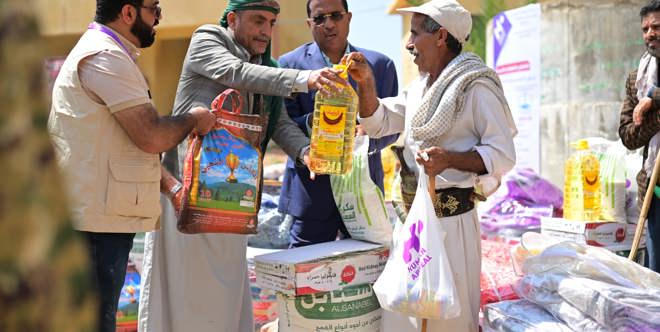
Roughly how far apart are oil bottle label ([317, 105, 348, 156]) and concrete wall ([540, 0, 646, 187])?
5.08 m

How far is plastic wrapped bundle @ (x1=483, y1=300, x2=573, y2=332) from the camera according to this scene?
9.88 feet

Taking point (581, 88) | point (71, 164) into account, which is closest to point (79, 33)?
point (581, 88)

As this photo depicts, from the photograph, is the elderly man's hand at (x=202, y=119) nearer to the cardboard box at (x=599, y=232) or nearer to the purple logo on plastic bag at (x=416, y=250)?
the purple logo on plastic bag at (x=416, y=250)

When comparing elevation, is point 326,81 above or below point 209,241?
above

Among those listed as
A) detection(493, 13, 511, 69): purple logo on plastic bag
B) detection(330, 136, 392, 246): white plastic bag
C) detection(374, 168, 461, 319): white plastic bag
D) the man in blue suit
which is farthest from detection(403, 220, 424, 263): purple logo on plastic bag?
detection(493, 13, 511, 69): purple logo on plastic bag

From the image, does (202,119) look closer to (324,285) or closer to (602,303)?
(324,285)

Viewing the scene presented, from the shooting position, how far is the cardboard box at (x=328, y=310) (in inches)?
128

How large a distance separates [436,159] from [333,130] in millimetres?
521

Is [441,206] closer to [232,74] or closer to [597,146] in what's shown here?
[232,74]

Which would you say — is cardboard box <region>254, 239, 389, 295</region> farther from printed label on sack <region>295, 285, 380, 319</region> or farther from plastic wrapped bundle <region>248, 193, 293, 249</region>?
plastic wrapped bundle <region>248, 193, 293, 249</region>

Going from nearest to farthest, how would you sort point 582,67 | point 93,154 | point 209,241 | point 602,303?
point 93,154
point 602,303
point 209,241
point 582,67

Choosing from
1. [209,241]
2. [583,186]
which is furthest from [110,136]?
[583,186]

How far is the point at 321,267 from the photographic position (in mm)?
3193

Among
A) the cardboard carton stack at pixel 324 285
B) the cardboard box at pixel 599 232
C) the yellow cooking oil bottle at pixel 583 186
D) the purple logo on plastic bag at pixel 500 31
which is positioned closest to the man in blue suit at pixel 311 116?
the cardboard carton stack at pixel 324 285
